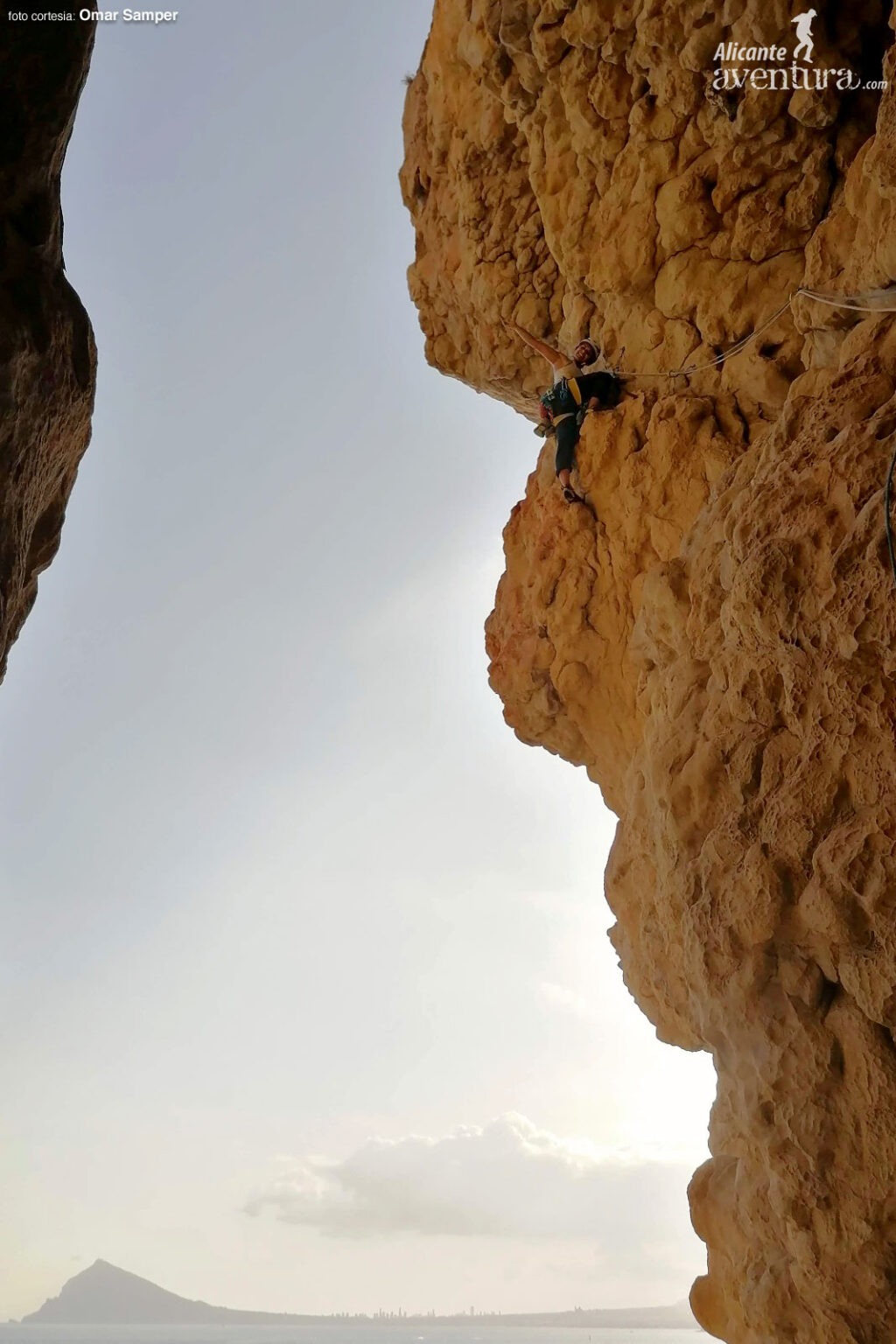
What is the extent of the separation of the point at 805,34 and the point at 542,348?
3.69 metres

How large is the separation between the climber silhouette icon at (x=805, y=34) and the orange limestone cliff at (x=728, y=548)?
56 millimetres

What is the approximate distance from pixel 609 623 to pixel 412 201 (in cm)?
675

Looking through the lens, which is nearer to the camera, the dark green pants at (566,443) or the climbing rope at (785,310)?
the climbing rope at (785,310)

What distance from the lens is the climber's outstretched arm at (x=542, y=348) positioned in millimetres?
9414

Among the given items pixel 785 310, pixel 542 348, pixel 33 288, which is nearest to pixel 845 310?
pixel 785 310

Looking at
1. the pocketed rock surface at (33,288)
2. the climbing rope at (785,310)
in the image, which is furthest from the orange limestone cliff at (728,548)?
the pocketed rock surface at (33,288)

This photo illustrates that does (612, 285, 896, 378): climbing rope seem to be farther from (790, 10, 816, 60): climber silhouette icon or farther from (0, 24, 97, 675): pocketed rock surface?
(0, 24, 97, 675): pocketed rock surface

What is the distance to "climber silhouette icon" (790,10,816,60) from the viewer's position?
21.2ft

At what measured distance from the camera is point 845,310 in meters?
6.04

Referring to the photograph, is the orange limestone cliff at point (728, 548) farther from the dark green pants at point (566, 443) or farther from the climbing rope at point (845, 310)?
the dark green pants at point (566, 443)

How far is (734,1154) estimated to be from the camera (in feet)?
19.5

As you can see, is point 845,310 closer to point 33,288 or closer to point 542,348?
point 542,348

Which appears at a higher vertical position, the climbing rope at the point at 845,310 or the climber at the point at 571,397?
the climber at the point at 571,397

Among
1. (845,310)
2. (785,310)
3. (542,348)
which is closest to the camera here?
(845,310)
